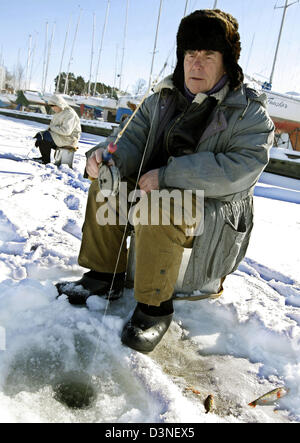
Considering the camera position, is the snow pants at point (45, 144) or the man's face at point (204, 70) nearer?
the man's face at point (204, 70)

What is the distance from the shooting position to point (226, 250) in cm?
183

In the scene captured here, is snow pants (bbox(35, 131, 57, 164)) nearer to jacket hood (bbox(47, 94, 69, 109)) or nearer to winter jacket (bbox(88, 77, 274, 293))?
jacket hood (bbox(47, 94, 69, 109))

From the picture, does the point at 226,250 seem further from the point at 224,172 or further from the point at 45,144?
the point at 45,144

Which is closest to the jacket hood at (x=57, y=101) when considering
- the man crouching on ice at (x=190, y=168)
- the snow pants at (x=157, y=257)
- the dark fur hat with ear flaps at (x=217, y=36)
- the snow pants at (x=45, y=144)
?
the snow pants at (x=45, y=144)

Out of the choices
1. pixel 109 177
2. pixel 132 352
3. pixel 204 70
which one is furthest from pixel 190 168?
pixel 132 352

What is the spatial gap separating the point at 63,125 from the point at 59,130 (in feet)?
0.41

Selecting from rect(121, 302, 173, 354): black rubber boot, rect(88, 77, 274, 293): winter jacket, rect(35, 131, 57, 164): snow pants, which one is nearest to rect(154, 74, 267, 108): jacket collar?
rect(88, 77, 274, 293): winter jacket

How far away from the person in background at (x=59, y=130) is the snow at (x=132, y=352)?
4224 mm

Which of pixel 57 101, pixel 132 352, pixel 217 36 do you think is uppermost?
pixel 217 36

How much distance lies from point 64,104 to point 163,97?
17.3 ft

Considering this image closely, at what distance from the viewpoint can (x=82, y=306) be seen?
1962 mm

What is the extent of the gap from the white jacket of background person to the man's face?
5.17m

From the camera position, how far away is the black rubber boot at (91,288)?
6.48ft

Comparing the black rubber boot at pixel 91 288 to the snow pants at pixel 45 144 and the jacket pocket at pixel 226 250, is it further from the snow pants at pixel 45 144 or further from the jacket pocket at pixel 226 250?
the snow pants at pixel 45 144
